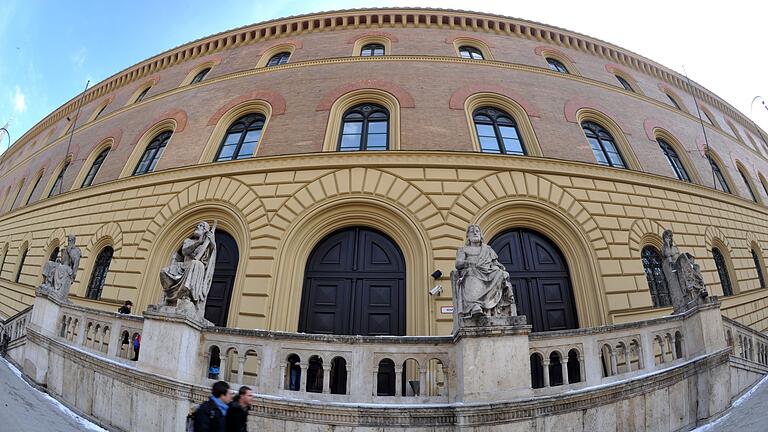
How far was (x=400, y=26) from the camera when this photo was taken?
16.6 metres

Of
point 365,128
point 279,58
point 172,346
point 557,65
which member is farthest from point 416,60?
point 172,346

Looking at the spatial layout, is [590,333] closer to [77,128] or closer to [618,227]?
[618,227]

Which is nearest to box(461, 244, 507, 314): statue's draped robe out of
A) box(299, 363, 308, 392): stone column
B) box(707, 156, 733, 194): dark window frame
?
box(299, 363, 308, 392): stone column

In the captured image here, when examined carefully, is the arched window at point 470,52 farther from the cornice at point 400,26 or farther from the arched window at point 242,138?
the arched window at point 242,138

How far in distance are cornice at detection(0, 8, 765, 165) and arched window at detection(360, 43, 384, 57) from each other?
1.02m

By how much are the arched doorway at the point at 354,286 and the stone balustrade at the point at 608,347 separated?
4.45m

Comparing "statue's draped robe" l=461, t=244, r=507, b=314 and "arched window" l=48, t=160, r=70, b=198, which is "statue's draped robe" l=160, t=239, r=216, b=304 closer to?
"statue's draped robe" l=461, t=244, r=507, b=314

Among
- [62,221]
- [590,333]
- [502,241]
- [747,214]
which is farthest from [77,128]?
[747,214]

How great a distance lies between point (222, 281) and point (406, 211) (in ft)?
18.4

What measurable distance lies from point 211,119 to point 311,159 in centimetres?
525

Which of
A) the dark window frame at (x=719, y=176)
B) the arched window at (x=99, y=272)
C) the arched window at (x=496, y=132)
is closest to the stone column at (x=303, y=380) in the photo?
the arched window at (x=496, y=132)

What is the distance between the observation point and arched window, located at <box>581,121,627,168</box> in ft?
43.5

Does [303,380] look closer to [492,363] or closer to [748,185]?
[492,363]

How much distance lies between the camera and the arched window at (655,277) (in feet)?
35.7
